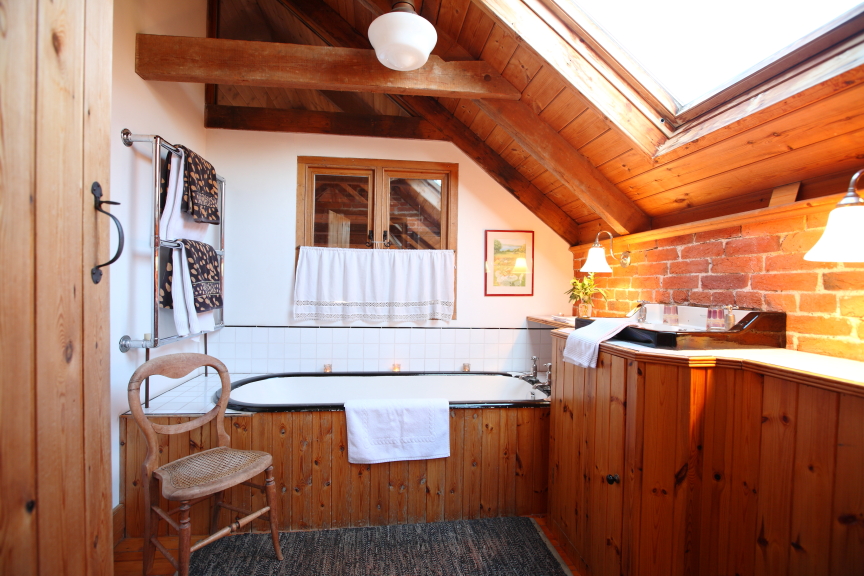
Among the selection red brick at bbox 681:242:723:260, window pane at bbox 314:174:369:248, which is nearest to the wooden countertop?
red brick at bbox 681:242:723:260

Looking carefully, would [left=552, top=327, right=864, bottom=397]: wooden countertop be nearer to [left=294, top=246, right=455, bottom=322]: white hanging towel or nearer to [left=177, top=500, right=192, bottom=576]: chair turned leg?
[left=294, top=246, right=455, bottom=322]: white hanging towel

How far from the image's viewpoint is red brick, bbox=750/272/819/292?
1477 millimetres

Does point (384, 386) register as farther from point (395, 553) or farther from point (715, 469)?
point (715, 469)

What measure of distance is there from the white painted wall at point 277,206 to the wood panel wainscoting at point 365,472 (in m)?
1.06

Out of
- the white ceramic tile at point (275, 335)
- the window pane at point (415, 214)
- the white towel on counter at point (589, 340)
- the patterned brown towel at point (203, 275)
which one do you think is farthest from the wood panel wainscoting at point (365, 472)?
the window pane at point (415, 214)

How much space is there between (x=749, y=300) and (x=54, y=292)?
2255mm

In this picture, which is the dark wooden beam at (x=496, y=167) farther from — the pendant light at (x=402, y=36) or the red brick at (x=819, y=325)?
the red brick at (x=819, y=325)

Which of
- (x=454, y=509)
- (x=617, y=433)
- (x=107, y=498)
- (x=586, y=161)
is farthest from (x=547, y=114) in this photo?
(x=107, y=498)

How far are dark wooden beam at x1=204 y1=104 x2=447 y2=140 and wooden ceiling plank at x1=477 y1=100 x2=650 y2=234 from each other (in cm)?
86

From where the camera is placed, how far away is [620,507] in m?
1.57

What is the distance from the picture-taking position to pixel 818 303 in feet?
4.75

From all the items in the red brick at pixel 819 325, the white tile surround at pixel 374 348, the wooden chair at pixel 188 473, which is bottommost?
the wooden chair at pixel 188 473

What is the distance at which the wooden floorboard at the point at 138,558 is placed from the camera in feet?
5.87

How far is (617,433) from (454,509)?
1084mm
